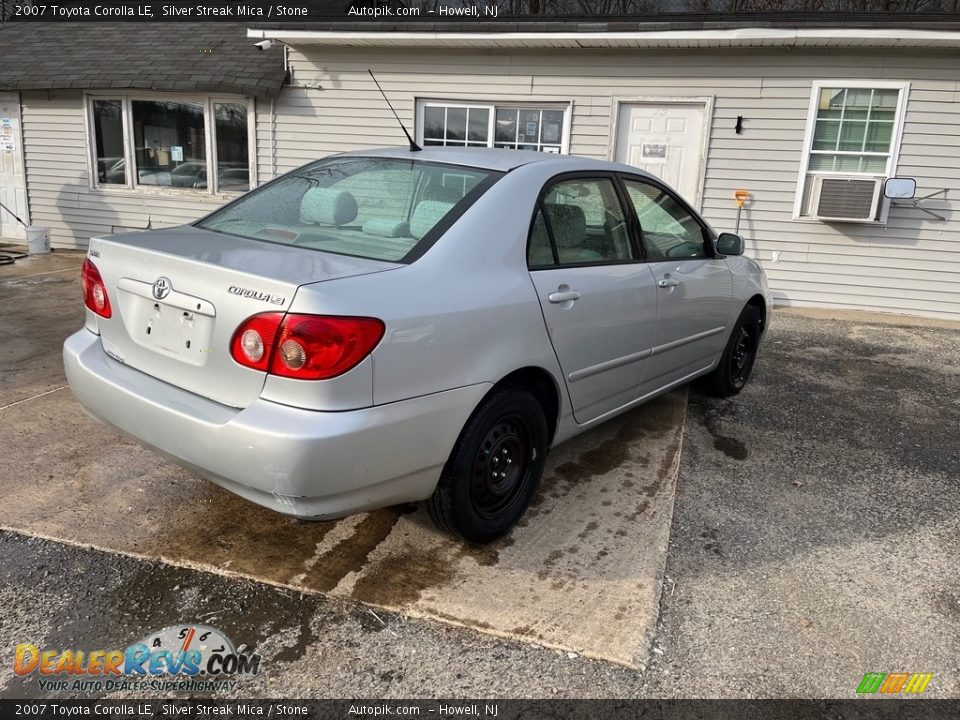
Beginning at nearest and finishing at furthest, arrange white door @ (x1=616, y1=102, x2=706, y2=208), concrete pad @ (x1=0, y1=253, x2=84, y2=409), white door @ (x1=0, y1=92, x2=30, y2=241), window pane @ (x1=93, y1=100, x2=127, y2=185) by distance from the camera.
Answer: concrete pad @ (x1=0, y1=253, x2=84, y2=409) < white door @ (x1=616, y1=102, x2=706, y2=208) < window pane @ (x1=93, y1=100, x2=127, y2=185) < white door @ (x1=0, y1=92, x2=30, y2=241)

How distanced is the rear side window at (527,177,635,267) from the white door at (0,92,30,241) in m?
10.8

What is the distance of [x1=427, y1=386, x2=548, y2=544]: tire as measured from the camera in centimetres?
268

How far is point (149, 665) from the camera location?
89.7 inches

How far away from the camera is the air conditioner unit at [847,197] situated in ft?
26.6

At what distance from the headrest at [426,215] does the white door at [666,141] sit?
6450mm

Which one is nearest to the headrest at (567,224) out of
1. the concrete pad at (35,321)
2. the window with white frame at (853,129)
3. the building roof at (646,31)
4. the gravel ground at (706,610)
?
the gravel ground at (706,610)

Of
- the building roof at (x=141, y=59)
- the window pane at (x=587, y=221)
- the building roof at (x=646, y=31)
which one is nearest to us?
the window pane at (x=587, y=221)

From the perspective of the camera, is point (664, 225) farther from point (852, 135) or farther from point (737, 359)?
point (852, 135)

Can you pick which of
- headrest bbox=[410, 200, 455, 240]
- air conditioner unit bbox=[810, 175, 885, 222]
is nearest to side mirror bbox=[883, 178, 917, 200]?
air conditioner unit bbox=[810, 175, 885, 222]

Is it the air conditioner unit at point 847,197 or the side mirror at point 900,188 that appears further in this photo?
the air conditioner unit at point 847,197

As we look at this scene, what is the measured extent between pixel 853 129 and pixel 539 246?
22.7ft

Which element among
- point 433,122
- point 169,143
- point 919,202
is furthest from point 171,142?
point 919,202

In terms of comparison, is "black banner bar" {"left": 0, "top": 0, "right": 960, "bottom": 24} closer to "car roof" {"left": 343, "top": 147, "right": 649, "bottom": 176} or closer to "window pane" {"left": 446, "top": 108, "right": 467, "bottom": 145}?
"window pane" {"left": 446, "top": 108, "right": 467, "bottom": 145}

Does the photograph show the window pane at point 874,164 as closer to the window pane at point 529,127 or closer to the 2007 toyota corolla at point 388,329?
the window pane at point 529,127
